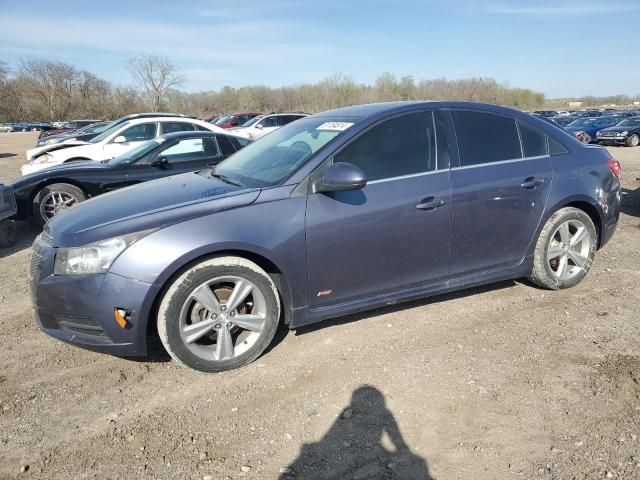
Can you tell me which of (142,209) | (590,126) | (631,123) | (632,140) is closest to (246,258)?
(142,209)

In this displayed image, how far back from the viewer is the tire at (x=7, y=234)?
6.29 metres

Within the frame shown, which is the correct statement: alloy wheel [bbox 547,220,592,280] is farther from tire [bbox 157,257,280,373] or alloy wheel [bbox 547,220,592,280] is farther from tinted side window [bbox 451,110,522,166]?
tire [bbox 157,257,280,373]

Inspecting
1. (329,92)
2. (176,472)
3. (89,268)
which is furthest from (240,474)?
(329,92)

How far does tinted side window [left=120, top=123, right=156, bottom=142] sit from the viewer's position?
441 inches

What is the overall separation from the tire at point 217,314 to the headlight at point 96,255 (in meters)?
0.37

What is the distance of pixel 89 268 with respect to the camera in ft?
9.46

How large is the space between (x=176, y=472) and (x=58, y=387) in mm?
1233

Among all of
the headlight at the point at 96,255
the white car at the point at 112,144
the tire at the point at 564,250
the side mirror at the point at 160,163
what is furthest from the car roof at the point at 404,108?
the white car at the point at 112,144

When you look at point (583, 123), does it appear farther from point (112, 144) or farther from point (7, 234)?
point (7, 234)

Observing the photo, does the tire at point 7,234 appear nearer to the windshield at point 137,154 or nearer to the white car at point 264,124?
the windshield at point 137,154

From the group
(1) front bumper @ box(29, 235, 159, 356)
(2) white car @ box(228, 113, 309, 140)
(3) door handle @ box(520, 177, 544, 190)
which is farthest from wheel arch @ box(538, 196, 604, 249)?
(2) white car @ box(228, 113, 309, 140)

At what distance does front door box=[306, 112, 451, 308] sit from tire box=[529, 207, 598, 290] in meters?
1.07

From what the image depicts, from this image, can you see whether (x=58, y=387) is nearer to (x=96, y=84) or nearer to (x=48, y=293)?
(x=48, y=293)

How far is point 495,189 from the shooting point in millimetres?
3768
